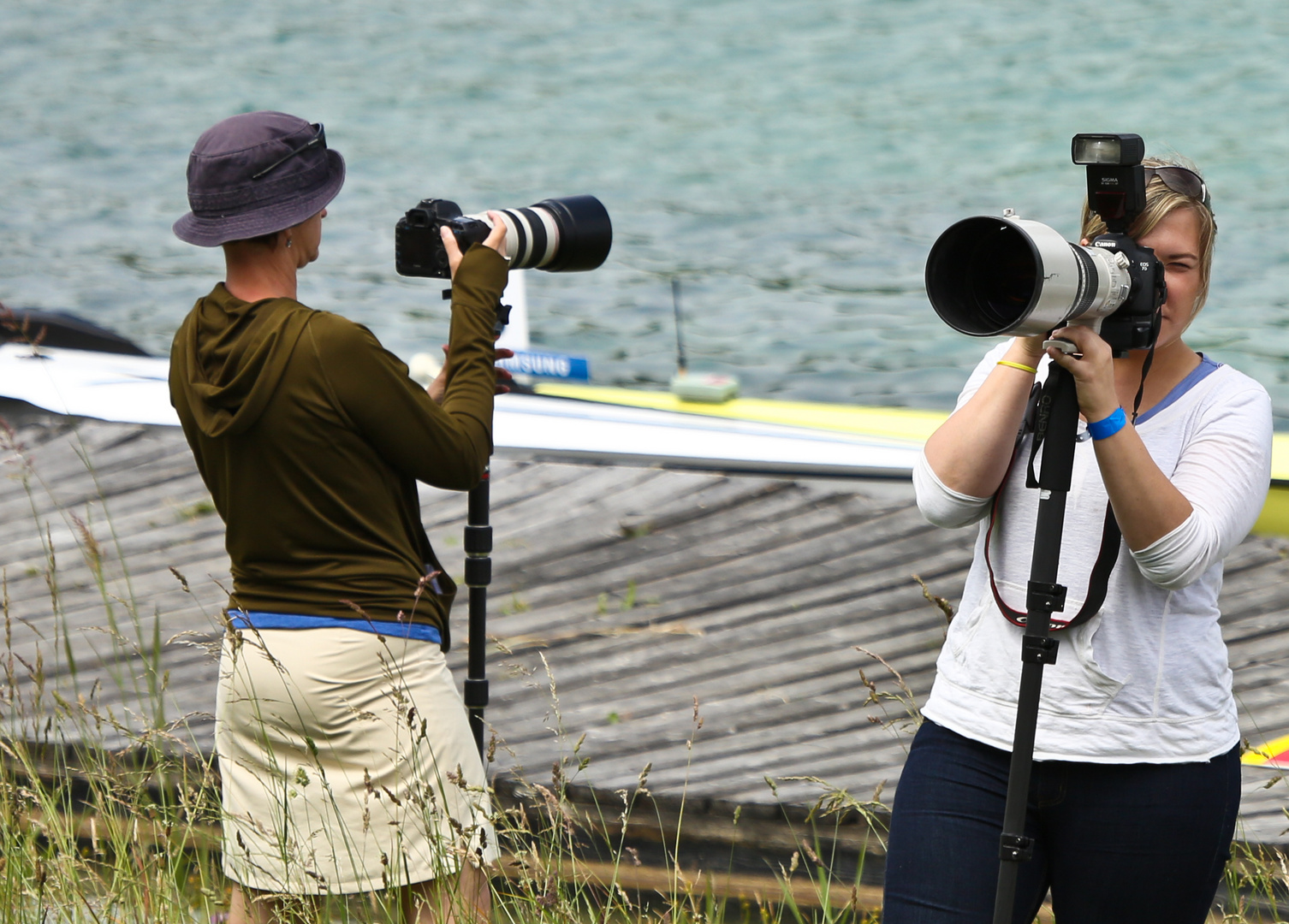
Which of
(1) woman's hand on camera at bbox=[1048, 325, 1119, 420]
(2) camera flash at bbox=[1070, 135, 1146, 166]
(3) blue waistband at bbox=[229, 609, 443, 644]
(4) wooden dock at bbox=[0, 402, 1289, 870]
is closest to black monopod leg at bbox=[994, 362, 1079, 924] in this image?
(1) woman's hand on camera at bbox=[1048, 325, 1119, 420]

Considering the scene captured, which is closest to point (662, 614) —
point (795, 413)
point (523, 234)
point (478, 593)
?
point (795, 413)

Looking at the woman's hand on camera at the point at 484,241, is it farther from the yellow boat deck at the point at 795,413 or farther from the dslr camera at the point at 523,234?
the yellow boat deck at the point at 795,413

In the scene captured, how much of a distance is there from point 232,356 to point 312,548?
0.30 metres

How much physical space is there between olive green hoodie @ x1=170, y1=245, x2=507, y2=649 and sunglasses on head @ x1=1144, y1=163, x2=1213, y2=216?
39.3 inches

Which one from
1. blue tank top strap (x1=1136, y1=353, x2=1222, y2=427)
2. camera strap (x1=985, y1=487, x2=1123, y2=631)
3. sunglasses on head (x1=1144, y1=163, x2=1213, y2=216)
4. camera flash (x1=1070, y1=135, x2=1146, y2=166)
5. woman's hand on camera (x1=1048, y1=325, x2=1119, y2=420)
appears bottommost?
camera strap (x1=985, y1=487, x2=1123, y2=631)

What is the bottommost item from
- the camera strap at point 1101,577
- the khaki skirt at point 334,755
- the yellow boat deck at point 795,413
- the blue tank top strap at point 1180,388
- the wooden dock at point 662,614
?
the wooden dock at point 662,614

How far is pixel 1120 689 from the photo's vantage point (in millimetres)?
1587

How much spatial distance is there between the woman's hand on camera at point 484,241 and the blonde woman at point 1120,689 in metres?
0.87

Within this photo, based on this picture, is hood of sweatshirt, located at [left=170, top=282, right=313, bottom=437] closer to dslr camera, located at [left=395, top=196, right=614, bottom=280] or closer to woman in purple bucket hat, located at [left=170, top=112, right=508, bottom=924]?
woman in purple bucket hat, located at [left=170, top=112, right=508, bottom=924]

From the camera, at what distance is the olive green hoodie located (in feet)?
6.07

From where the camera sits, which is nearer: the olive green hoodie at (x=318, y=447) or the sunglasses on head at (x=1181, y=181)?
the sunglasses on head at (x=1181, y=181)

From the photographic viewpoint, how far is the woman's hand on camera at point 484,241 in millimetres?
2150

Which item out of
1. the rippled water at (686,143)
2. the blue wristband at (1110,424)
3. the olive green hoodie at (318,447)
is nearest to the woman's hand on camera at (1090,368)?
the blue wristband at (1110,424)

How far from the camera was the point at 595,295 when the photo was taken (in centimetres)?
1175
